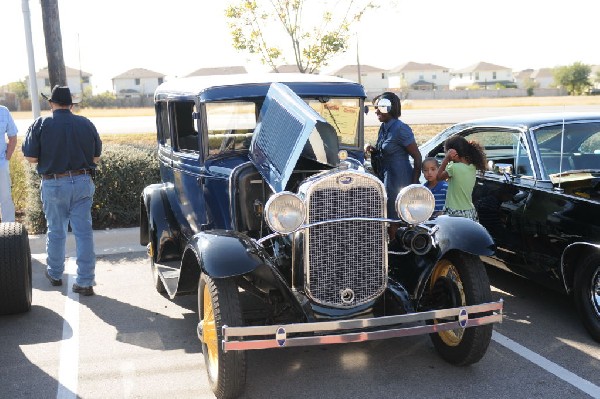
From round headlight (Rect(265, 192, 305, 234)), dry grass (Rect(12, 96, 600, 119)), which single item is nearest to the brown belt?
round headlight (Rect(265, 192, 305, 234))

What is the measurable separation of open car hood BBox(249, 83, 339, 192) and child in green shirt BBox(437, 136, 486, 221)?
5.04 ft

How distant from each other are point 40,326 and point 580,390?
406cm

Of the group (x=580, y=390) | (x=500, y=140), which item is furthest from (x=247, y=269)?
(x=500, y=140)

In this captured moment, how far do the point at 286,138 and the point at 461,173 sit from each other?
5.77 feet

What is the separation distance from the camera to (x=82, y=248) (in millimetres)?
6066

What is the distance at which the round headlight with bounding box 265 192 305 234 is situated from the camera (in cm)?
397

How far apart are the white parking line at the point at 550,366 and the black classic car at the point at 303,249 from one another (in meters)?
0.55

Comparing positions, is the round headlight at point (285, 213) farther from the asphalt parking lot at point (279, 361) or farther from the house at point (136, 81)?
the house at point (136, 81)

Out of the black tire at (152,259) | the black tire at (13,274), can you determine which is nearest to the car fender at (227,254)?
the black tire at (152,259)

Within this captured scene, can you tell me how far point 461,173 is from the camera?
5516 mm

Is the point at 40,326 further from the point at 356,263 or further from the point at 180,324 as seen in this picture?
the point at 356,263

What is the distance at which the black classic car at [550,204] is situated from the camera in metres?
4.80

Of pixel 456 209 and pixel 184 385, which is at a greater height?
pixel 456 209

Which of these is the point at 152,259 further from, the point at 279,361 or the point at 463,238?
the point at 463,238
